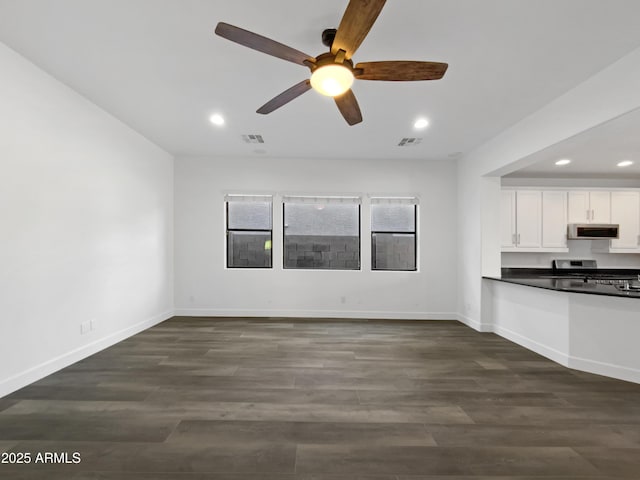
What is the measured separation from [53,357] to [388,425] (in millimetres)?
3251

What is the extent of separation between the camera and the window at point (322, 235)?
575cm

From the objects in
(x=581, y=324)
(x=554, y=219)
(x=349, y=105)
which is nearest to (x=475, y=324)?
(x=581, y=324)

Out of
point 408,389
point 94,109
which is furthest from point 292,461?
point 94,109

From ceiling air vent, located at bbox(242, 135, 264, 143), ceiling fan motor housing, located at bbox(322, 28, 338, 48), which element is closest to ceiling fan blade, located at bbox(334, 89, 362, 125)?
ceiling fan motor housing, located at bbox(322, 28, 338, 48)

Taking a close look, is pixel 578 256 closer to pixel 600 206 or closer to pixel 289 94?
pixel 600 206

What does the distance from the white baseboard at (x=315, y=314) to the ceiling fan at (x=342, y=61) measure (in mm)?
3978

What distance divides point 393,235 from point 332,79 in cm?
399

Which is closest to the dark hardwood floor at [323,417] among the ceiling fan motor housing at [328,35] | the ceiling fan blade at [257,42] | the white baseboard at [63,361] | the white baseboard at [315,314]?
the white baseboard at [63,361]

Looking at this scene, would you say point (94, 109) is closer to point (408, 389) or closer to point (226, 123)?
point (226, 123)

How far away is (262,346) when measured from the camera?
13.0ft

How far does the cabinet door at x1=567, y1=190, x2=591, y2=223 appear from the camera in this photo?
5.41 m

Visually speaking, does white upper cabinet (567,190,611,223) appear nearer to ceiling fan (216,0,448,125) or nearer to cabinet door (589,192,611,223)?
cabinet door (589,192,611,223)

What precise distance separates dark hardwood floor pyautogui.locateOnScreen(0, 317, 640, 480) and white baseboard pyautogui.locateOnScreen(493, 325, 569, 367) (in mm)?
124

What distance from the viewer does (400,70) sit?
2107 millimetres
